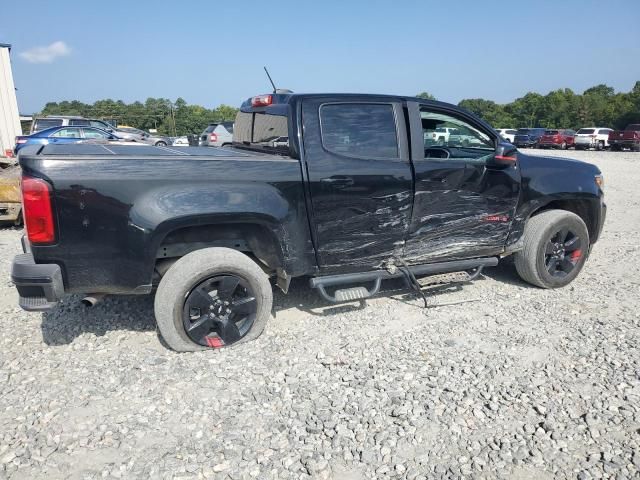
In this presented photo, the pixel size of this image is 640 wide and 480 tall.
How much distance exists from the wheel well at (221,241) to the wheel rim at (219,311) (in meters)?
0.28

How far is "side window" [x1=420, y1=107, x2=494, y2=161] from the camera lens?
4.22 m

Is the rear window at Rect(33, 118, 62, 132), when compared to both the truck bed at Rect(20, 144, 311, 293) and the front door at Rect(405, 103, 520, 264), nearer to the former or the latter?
the truck bed at Rect(20, 144, 311, 293)

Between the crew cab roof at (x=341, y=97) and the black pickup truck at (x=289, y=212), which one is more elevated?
the crew cab roof at (x=341, y=97)

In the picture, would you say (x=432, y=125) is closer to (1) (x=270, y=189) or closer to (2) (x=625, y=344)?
(1) (x=270, y=189)

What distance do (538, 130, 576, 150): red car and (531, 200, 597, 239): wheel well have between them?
103 ft

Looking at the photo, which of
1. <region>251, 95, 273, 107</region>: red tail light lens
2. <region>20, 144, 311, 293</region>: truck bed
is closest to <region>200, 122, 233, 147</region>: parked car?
<region>251, 95, 273, 107</region>: red tail light lens

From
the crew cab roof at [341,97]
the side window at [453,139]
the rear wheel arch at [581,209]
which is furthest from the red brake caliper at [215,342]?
the rear wheel arch at [581,209]

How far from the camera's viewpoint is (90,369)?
3.26 metres

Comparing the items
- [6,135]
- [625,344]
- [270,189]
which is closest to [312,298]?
[270,189]

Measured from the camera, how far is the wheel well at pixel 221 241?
11.1 ft

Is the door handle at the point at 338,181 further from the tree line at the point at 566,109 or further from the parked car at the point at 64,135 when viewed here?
the tree line at the point at 566,109

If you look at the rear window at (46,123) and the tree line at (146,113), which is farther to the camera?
the tree line at (146,113)

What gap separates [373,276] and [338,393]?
47.1 inches

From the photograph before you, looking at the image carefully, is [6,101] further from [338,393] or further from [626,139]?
[626,139]
